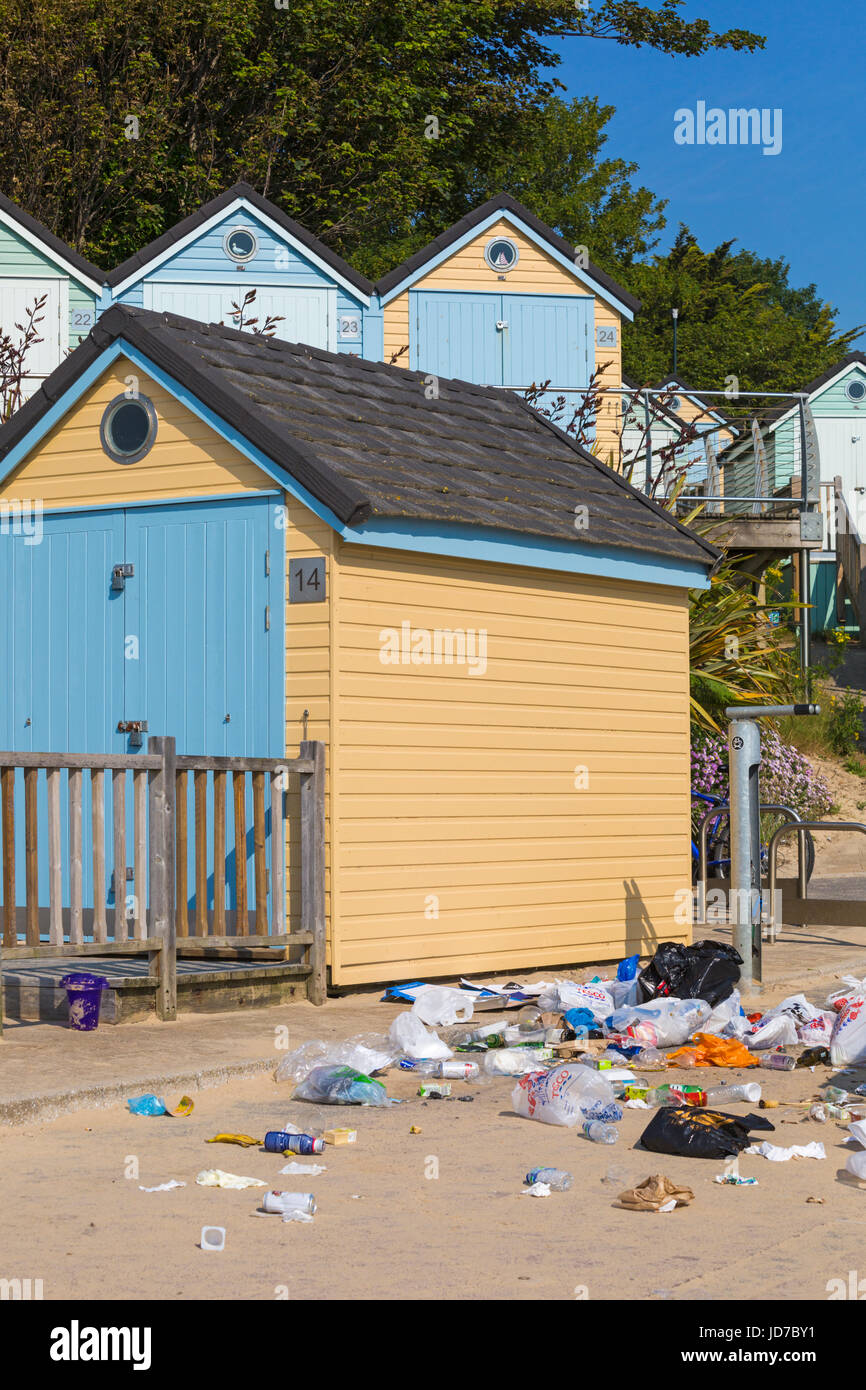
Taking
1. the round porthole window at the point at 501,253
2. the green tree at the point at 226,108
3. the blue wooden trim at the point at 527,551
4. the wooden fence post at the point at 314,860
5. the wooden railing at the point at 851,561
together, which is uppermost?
the green tree at the point at 226,108

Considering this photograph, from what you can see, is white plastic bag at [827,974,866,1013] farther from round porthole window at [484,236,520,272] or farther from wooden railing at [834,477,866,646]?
wooden railing at [834,477,866,646]

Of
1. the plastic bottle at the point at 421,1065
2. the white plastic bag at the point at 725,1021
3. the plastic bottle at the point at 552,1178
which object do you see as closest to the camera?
the plastic bottle at the point at 552,1178

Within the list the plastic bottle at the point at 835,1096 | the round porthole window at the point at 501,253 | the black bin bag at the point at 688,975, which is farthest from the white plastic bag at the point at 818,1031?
the round porthole window at the point at 501,253

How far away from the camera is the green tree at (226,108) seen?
32094mm

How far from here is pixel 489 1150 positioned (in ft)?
19.9

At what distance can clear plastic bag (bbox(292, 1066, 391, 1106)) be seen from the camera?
269 inches

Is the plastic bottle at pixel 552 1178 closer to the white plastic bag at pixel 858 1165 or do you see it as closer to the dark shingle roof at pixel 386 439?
the white plastic bag at pixel 858 1165

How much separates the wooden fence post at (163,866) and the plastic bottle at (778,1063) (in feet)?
9.39

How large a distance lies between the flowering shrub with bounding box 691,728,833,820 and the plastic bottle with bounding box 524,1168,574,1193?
10603 millimetres

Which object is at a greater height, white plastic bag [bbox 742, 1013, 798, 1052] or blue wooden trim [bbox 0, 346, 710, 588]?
blue wooden trim [bbox 0, 346, 710, 588]

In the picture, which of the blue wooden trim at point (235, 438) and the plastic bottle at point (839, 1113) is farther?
the blue wooden trim at point (235, 438)

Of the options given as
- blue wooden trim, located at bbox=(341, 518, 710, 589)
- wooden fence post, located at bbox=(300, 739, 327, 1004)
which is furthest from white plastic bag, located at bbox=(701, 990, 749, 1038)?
blue wooden trim, located at bbox=(341, 518, 710, 589)

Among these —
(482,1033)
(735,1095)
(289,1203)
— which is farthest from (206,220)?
(289,1203)

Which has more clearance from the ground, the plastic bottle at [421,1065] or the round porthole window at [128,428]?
the round porthole window at [128,428]
